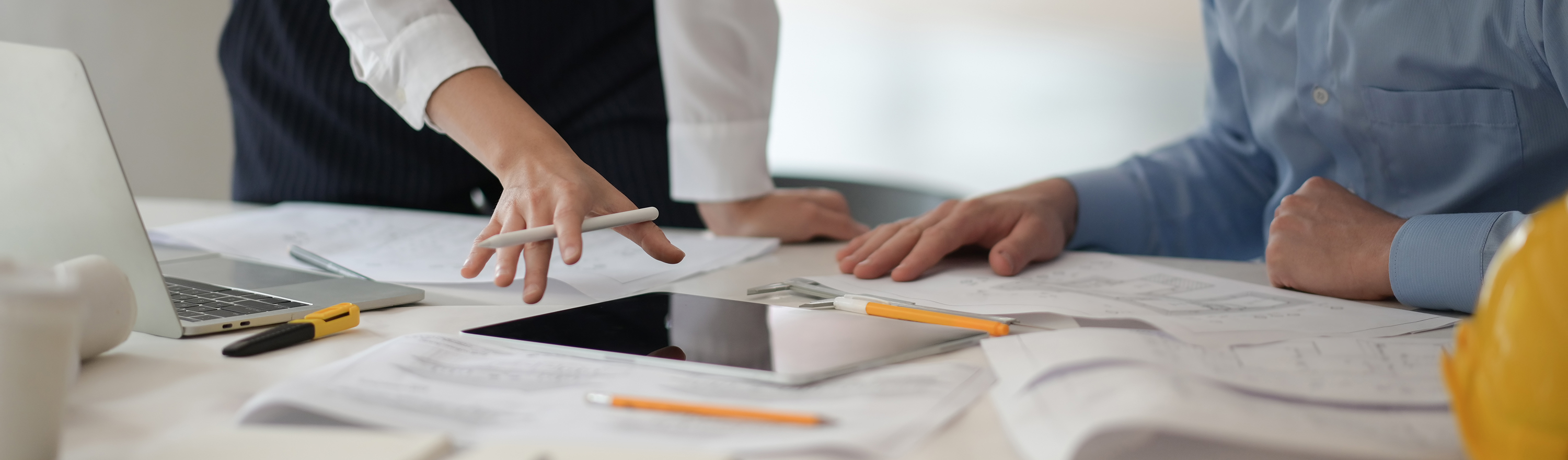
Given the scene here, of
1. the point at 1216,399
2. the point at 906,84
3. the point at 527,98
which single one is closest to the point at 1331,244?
the point at 1216,399

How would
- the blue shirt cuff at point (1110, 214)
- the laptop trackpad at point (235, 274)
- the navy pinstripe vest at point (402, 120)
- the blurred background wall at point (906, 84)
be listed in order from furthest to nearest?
1. the blurred background wall at point (906, 84)
2. the navy pinstripe vest at point (402, 120)
3. the blue shirt cuff at point (1110, 214)
4. the laptop trackpad at point (235, 274)

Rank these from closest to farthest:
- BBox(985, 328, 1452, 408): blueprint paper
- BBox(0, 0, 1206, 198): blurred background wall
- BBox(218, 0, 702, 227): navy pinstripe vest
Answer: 1. BBox(985, 328, 1452, 408): blueprint paper
2. BBox(218, 0, 702, 227): navy pinstripe vest
3. BBox(0, 0, 1206, 198): blurred background wall

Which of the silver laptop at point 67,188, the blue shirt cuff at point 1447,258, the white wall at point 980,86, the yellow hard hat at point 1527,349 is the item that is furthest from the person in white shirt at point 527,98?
the white wall at point 980,86

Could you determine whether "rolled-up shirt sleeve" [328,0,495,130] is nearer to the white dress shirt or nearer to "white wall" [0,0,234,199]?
the white dress shirt

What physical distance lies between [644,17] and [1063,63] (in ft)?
6.19

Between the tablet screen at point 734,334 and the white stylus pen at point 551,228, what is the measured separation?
0.07 meters

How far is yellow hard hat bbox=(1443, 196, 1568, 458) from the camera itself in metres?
0.30

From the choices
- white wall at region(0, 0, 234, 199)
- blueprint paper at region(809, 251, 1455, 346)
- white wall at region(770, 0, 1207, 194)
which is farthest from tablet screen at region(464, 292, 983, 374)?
white wall at region(0, 0, 234, 199)

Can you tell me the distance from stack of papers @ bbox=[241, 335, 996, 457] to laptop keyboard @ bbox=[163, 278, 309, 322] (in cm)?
19

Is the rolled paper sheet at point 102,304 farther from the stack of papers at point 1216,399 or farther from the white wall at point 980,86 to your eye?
the white wall at point 980,86

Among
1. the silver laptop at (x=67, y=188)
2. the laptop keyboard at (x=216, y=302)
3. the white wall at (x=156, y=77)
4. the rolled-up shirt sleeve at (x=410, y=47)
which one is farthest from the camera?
the white wall at (x=156, y=77)

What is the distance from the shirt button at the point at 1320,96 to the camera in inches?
34.6

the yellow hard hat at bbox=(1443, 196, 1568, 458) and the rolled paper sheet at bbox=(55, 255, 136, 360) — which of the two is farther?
the rolled paper sheet at bbox=(55, 255, 136, 360)

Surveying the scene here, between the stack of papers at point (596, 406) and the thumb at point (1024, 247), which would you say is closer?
the stack of papers at point (596, 406)
